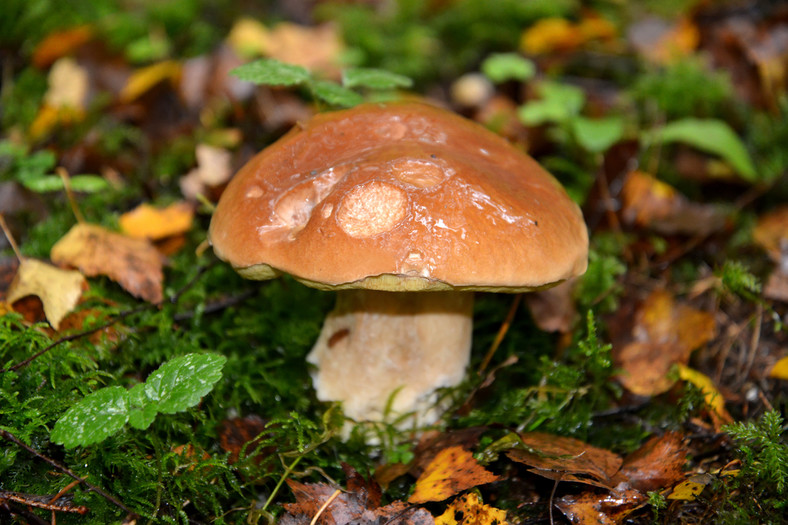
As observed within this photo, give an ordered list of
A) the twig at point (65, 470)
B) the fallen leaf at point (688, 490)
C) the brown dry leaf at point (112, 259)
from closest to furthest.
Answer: the twig at point (65, 470) < the fallen leaf at point (688, 490) < the brown dry leaf at point (112, 259)

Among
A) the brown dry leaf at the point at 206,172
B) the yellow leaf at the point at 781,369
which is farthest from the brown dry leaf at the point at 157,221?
the yellow leaf at the point at 781,369

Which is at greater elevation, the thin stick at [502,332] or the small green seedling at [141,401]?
the small green seedling at [141,401]

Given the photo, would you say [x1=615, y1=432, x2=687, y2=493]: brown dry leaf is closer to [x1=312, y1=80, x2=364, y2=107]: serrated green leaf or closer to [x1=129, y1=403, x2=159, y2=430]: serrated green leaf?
[x1=129, y1=403, x2=159, y2=430]: serrated green leaf

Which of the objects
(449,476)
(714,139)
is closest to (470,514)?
(449,476)

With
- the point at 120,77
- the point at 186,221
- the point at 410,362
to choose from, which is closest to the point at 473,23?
the point at 120,77

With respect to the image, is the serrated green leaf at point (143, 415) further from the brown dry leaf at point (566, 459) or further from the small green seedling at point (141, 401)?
the brown dry leaf at point (566, 459)

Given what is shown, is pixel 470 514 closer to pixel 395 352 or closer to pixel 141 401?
pixel 395 352

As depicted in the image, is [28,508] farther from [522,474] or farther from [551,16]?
[551,16]
